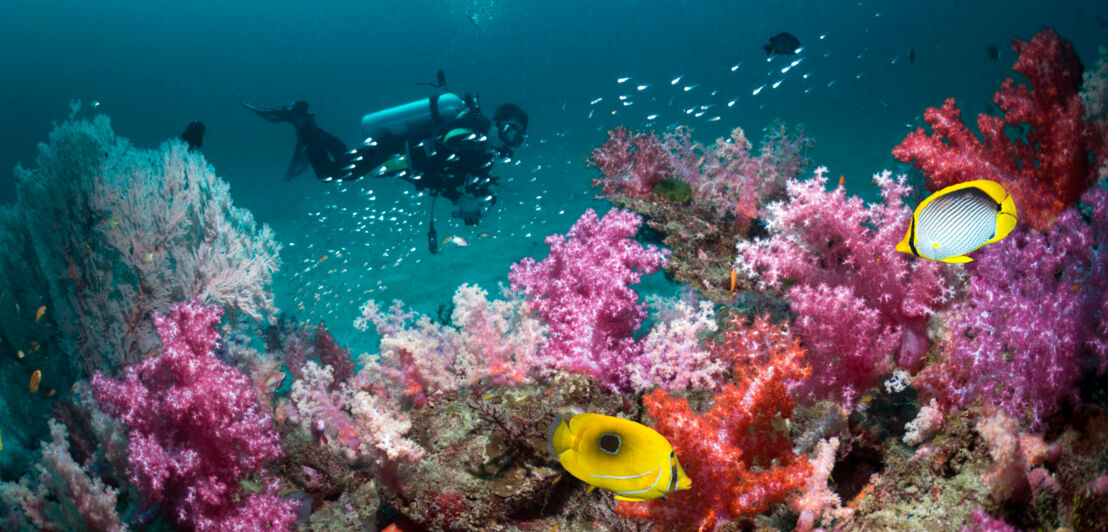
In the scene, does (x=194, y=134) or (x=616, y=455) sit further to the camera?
(x=194, y=134)

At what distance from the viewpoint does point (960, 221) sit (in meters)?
1.88

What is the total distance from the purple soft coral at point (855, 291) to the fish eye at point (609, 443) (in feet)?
5.81

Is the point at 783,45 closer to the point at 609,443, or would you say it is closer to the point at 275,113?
the point at 609,443

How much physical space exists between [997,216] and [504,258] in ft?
47.2

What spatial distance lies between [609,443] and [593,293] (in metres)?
2.14

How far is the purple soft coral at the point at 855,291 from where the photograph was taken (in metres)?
2.78

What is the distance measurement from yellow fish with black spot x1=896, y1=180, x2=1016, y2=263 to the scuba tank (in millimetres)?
8182

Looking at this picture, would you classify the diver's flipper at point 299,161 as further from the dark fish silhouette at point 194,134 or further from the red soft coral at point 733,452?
the red soft coral at point 733,452

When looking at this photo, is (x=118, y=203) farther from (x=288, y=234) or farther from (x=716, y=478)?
(x=288, y=234)

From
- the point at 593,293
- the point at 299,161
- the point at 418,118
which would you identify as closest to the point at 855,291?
the point at 593,293

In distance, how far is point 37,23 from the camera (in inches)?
2355

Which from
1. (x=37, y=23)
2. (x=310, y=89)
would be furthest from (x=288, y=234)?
(x=310, y=89)

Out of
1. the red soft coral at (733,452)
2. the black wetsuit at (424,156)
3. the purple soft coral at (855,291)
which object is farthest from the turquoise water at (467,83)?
the red soft coral at (733,452)

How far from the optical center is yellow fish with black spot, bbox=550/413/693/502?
1.57 meters
